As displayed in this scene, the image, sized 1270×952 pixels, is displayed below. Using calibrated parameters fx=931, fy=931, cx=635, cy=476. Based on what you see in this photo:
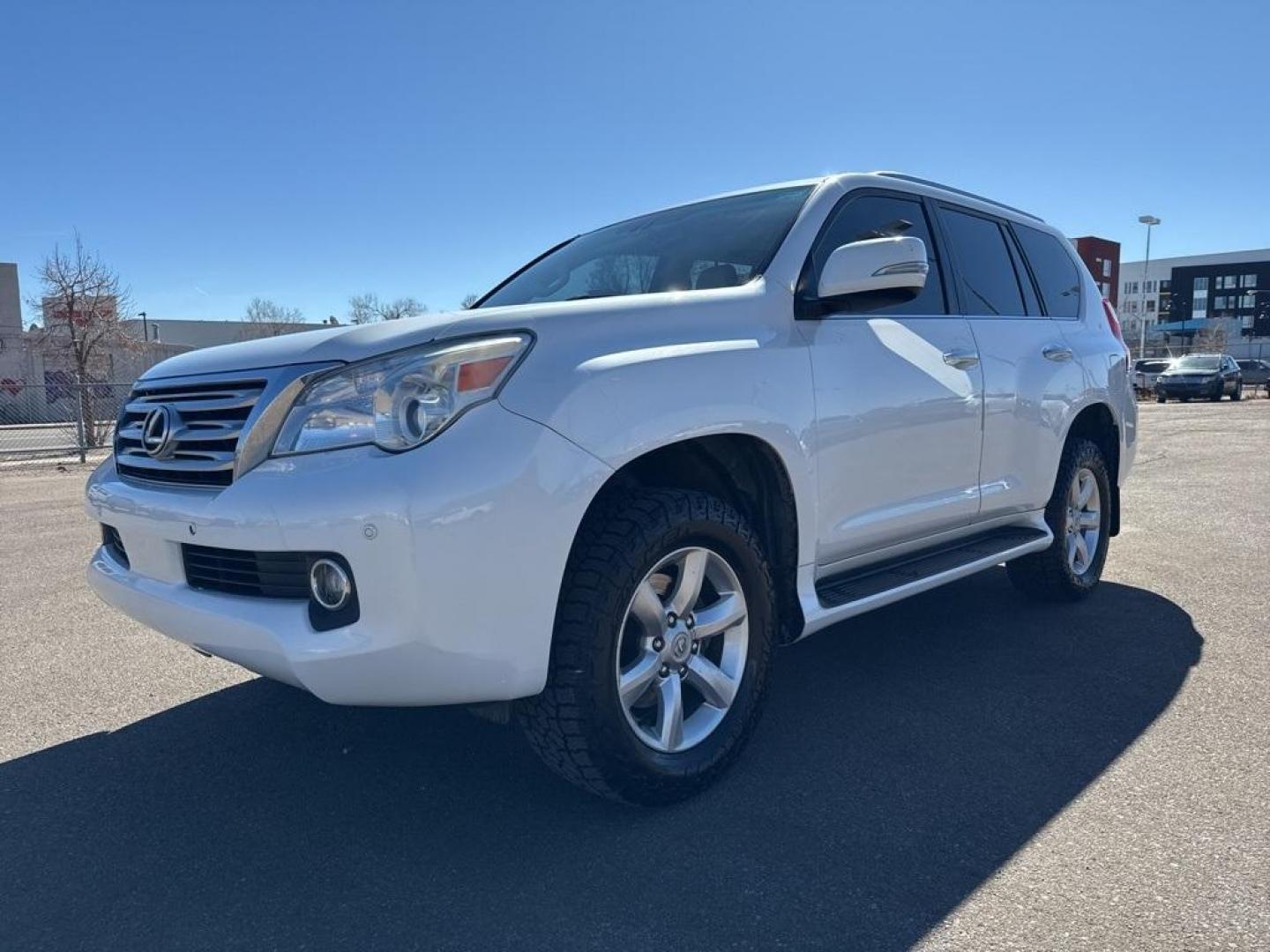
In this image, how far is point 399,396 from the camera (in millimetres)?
2287

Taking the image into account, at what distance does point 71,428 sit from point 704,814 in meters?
17.7

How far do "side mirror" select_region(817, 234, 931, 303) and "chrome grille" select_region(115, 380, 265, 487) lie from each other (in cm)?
176

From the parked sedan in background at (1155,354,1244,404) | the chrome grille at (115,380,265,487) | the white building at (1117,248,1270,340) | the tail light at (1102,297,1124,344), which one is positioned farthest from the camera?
the white building at (1117,248,1270,340)

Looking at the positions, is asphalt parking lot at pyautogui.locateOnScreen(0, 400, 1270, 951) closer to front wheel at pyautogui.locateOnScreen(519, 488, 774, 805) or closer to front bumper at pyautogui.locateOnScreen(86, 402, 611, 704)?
front wheel at pyautogui.locateOnScreen(519, 488, 774, 805)

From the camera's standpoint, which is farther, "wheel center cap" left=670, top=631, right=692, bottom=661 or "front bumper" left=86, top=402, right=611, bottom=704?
"wheel center cap" left=670, top=631, right=692, bottom=661

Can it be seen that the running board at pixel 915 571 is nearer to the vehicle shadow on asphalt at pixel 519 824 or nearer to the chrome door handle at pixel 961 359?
the vehicle shadow on asphalt at pixel 519 824

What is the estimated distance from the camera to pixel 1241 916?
209cm

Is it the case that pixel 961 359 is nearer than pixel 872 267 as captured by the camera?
No

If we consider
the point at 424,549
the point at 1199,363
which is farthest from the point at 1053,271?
the point at 1199,363

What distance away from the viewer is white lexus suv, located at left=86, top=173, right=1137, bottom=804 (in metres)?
2.22

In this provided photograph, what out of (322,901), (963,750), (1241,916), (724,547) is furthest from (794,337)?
(322,901)

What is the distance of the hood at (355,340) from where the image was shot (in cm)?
237

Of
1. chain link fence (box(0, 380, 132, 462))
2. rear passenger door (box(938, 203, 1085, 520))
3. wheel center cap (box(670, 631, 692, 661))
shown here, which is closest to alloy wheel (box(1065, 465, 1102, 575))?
rear passenger door (box(938, 203, 1085, 520))

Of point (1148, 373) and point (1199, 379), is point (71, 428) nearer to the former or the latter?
point (1199, 379)
